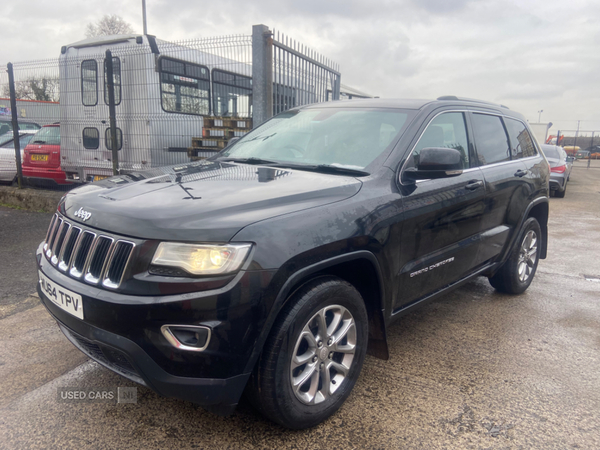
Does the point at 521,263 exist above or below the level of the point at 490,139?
below

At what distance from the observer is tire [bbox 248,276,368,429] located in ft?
6.94

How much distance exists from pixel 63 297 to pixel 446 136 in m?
2.65

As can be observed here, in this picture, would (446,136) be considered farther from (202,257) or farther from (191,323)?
(191,323)

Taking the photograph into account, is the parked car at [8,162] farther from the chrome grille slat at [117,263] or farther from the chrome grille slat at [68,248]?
the chrome grille slat at [117,263]

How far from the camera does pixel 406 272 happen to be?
2807mm

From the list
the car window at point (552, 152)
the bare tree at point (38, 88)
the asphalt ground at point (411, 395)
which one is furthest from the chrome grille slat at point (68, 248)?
the car window at point (552, 152)

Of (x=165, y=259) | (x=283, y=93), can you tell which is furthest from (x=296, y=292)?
(x=283, y=93)

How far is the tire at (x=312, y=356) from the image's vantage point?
2.12m

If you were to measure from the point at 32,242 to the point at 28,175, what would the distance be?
4.74 meters

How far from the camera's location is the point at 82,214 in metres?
2.31

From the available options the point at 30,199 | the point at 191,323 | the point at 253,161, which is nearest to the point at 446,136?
the point at 253,161

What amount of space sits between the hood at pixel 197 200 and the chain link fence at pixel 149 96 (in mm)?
4575

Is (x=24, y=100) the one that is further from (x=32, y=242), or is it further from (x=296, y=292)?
(x=296, y=292)

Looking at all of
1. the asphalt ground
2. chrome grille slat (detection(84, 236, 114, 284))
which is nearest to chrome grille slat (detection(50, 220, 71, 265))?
chrome grille slat (detection(84, 236, 114, 284))
